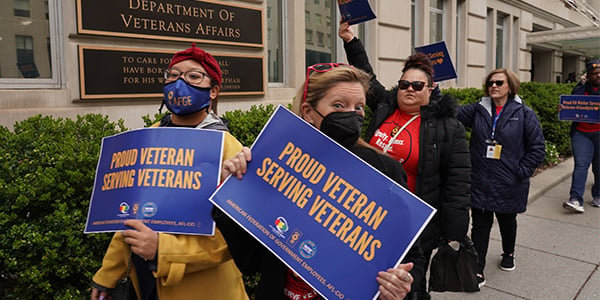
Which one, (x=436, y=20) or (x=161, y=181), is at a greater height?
(x=436, y=20)

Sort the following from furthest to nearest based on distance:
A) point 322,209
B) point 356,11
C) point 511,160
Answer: point 511,160, point 356,11, point 322,209

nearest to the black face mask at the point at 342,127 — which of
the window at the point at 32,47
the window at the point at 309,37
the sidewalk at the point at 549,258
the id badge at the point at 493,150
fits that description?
the sidewalk at the point at 549,258

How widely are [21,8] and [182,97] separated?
3.75 m

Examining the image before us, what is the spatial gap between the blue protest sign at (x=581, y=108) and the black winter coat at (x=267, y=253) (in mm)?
6219

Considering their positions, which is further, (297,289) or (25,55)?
(25,55)

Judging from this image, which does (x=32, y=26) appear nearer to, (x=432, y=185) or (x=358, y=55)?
(x=358, y=55)

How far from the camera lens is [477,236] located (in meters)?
4.42

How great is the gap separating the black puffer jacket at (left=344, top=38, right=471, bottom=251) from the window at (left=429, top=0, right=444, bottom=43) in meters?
9.61

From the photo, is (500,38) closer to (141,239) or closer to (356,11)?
(356,11)

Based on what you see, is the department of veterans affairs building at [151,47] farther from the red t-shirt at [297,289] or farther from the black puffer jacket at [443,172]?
the red t-shirt at [297,289]

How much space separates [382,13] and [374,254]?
338 inches

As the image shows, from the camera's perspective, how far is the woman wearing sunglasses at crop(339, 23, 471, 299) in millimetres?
3000

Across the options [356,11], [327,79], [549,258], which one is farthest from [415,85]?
[549,258]

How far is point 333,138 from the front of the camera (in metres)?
1.74
